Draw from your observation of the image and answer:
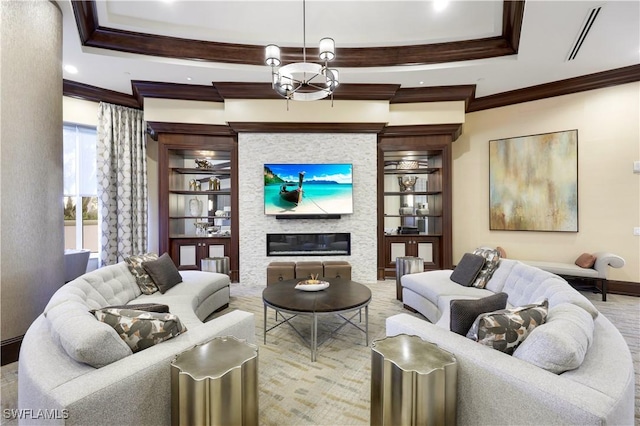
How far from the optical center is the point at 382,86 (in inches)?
191

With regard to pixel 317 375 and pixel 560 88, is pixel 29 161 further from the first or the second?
pixel 560 88

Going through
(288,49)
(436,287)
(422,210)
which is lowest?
(436,287)

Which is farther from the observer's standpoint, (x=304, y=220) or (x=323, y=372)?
(x=304, y=220)

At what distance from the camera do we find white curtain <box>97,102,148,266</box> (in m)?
5.00

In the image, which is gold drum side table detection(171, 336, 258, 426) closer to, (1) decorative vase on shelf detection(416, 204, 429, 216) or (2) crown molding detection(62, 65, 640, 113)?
(2) crown molding detection(62, 65, 640, 113)

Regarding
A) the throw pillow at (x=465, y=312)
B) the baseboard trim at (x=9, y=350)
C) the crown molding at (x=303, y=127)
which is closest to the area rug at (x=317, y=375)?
the throw pillow at (x=465, y=312)

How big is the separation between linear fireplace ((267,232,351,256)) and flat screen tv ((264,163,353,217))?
1.43 feet

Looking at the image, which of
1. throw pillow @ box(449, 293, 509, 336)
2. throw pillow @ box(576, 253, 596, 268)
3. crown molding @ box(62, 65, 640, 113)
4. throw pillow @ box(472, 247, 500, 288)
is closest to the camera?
throw pillow @ box(449, 293, 509, 336)

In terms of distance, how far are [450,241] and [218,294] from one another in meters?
4.15

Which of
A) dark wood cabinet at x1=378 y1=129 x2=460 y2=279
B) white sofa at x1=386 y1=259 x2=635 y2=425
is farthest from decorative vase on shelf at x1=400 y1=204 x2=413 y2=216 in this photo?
white sofa at x1=386 y1=259 x2=635 y2=425

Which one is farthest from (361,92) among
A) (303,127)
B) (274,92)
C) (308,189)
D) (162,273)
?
(162,273)

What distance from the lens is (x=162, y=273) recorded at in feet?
10.3

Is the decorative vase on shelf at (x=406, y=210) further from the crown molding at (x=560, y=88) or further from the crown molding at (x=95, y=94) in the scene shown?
the crown molding at (x=95, y=94)

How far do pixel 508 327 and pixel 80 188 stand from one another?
6.46m
